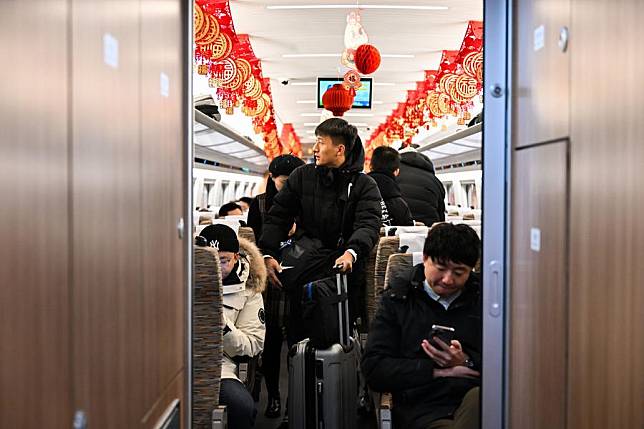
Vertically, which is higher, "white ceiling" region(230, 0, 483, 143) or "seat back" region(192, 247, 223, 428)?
"white ceiling" region(230, 0, 483, 143)

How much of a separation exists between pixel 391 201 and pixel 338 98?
689 centimetres

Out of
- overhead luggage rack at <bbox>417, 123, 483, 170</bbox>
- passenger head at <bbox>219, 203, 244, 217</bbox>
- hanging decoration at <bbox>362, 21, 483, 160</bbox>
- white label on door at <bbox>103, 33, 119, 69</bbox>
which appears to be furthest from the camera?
overhead luggage rack at <bbox>417, 123, 483, 170</bbox>

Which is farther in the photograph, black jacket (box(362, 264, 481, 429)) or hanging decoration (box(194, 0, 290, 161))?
hanging decoration (box(194, 0, 290, 161))

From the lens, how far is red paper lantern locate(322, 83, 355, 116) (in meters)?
12.7

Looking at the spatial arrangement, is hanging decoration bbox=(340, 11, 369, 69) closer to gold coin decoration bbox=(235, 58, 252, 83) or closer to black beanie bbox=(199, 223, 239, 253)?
gold coin decoration bbox=(235, 58, 252, 83)

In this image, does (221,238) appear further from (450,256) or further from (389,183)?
(389,183)

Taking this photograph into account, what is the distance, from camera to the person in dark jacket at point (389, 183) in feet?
19.6

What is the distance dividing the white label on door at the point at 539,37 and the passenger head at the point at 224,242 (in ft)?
6.74

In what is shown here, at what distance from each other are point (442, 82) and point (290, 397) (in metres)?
7.89

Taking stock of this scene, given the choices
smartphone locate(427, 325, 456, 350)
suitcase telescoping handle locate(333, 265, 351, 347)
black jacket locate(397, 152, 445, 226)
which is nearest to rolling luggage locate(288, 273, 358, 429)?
suitcase telescoping handle locate(333, 265, 351, 347)

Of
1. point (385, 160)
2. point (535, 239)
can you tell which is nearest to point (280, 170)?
point (385, 160)

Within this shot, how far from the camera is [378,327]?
332 cm
